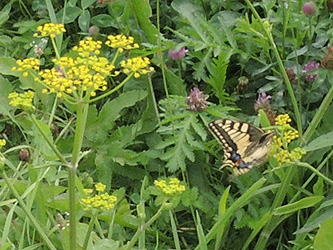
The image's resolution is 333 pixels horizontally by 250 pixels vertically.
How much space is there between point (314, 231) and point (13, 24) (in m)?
1.62

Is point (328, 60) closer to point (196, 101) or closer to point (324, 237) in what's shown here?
point (196, 101)

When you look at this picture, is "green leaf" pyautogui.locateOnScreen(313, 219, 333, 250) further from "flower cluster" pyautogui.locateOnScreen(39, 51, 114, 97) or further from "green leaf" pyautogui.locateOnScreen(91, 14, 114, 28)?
"green leaf" pyautogui.locateOnScreen(91, 14, 114, 28)

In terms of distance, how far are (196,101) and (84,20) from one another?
720mm

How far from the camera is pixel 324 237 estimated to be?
5.48ft

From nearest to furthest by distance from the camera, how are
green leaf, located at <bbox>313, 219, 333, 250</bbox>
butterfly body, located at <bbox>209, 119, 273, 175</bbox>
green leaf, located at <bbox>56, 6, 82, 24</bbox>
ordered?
green leaf, located at <bbox>313, 219, 333, 250</bbox>, butterfly body, located at <bbox>209, 119, 273, 175</bbox>, green leaf, located at <bbox>56, 6, 82, 24</bbox>

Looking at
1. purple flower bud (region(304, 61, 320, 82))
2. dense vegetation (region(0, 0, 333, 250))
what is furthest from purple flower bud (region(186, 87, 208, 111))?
purple flower bud (region(304, 61, 320, 82))

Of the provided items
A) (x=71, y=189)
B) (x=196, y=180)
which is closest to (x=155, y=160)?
(x=196, y=180)

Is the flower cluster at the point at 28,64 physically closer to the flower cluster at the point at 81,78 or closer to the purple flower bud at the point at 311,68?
the flower cluster at the point at 81,78

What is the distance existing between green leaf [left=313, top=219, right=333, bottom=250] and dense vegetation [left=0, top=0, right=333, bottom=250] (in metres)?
0.16

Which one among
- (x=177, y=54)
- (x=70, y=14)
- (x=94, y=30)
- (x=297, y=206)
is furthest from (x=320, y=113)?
(x=70, y=14)

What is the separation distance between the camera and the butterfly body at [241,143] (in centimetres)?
196

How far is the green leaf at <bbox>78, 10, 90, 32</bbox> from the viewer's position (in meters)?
2.65

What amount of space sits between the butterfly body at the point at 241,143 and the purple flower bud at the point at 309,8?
0.45 metres

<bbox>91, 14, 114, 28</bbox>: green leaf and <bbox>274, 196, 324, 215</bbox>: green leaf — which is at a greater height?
<bbox>91, 14, 114, 28</bbox>: green leaf
